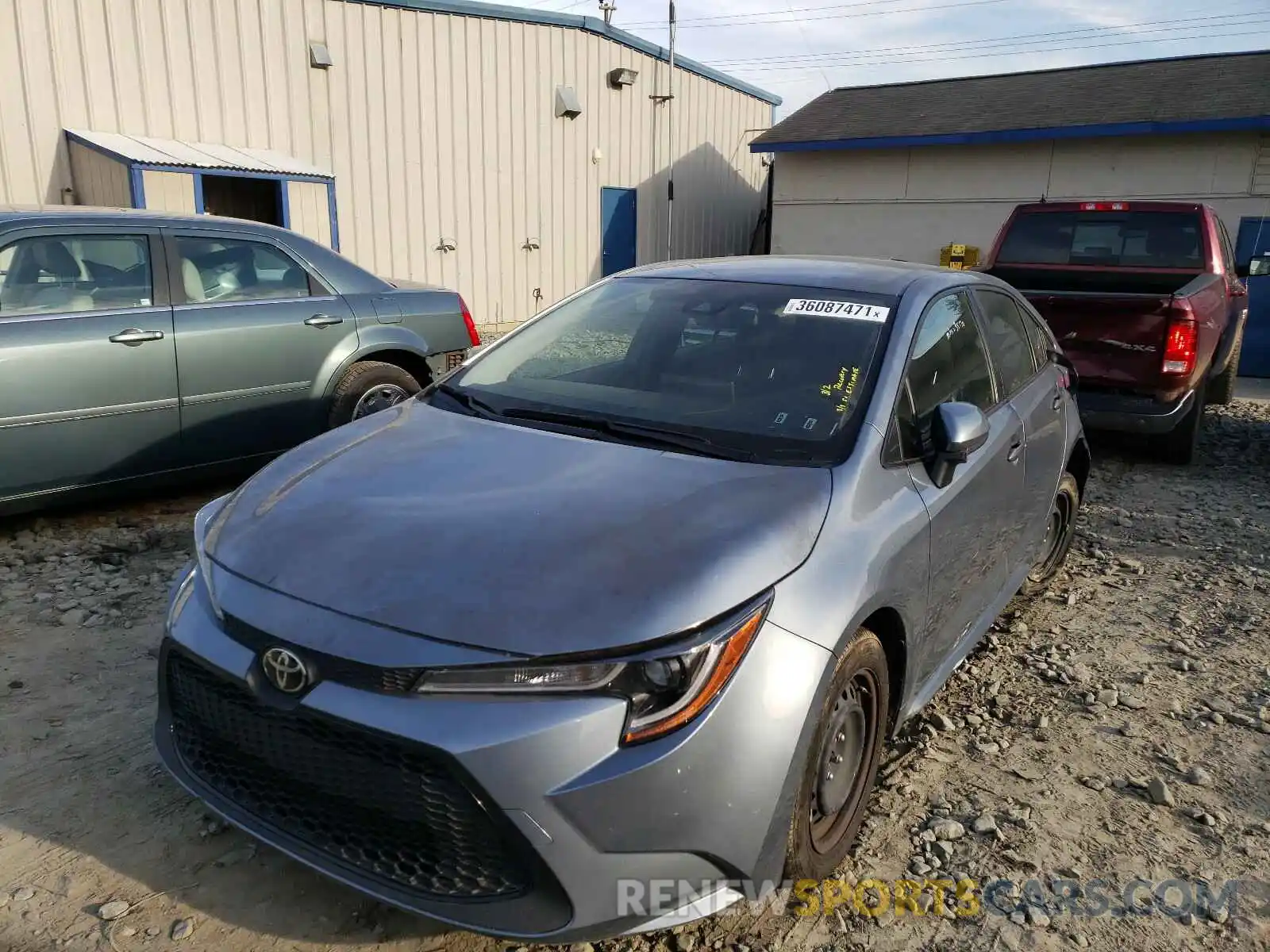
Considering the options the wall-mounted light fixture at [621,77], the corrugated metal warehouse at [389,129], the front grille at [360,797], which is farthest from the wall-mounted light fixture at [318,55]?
the front grille at [360,797]

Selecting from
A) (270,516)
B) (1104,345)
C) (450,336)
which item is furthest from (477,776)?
(1104,345)

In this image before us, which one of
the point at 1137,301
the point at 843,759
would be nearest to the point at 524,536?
the point at 843,759

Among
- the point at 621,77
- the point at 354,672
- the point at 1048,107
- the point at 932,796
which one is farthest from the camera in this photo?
the point at 621,77

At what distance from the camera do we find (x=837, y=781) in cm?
250

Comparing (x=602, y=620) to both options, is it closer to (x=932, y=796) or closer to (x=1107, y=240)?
(x=932, y=796)

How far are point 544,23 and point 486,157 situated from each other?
2.27 meters

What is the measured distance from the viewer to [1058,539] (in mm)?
4738

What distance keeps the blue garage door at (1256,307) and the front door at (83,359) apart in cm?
1244

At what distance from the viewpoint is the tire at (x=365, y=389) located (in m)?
5.64

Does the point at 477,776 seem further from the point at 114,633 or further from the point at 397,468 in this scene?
the point at 114,633

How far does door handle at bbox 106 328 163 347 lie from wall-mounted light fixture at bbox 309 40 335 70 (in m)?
8.48

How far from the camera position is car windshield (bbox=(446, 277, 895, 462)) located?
283cm

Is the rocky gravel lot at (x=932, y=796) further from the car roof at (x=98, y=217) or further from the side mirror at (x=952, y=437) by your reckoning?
the car roof at (x=98, y=217)

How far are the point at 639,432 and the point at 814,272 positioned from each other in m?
1.09
